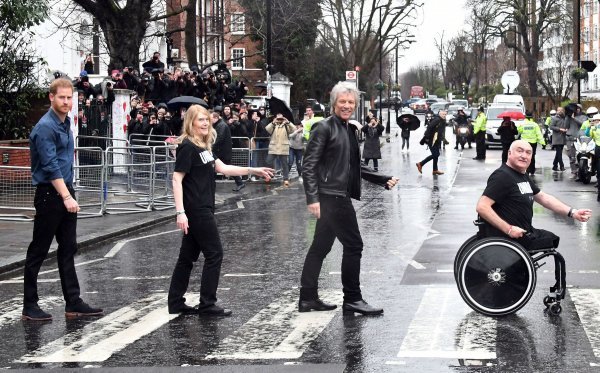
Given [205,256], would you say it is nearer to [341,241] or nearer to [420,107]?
[341,241]

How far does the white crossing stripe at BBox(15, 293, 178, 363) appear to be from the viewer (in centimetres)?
755

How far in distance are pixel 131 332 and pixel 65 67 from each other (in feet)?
109

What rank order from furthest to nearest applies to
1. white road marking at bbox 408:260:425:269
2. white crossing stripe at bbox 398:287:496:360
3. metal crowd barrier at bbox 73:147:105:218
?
metal crowd barrier at bbox 73:147:105:218 → white road marking at bbox 408:260:425:269 → white crossing stripe at bbox 398:287:496:360

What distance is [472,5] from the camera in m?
83.2

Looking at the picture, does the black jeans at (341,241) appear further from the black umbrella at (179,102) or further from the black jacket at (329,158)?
the black umbrella at (179,102)

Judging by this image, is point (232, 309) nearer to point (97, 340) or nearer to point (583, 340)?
point (97, 340)

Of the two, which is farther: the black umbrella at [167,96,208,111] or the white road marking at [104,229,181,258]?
the black umbrella at [167,96,208,111]

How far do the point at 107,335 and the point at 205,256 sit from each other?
118 centimetres

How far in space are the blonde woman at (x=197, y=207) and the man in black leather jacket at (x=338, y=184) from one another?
0.49 meters

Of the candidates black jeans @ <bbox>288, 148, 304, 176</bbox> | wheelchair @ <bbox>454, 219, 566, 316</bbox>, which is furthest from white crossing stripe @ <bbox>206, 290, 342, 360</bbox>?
black jeans @ <bbox>288, 148, 304, 176</bbox>

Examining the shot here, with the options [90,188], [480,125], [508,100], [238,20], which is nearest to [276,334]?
[90,188]

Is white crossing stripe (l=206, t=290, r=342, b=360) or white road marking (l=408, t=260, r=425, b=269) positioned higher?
white road marking (l=408, t=260, r=425, b=269)

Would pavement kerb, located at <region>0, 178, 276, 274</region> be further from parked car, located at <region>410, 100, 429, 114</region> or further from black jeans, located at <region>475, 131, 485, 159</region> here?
parked car, located at <region>410, 100, 429, 114</region>

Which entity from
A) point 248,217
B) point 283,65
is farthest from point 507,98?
point 248,217
